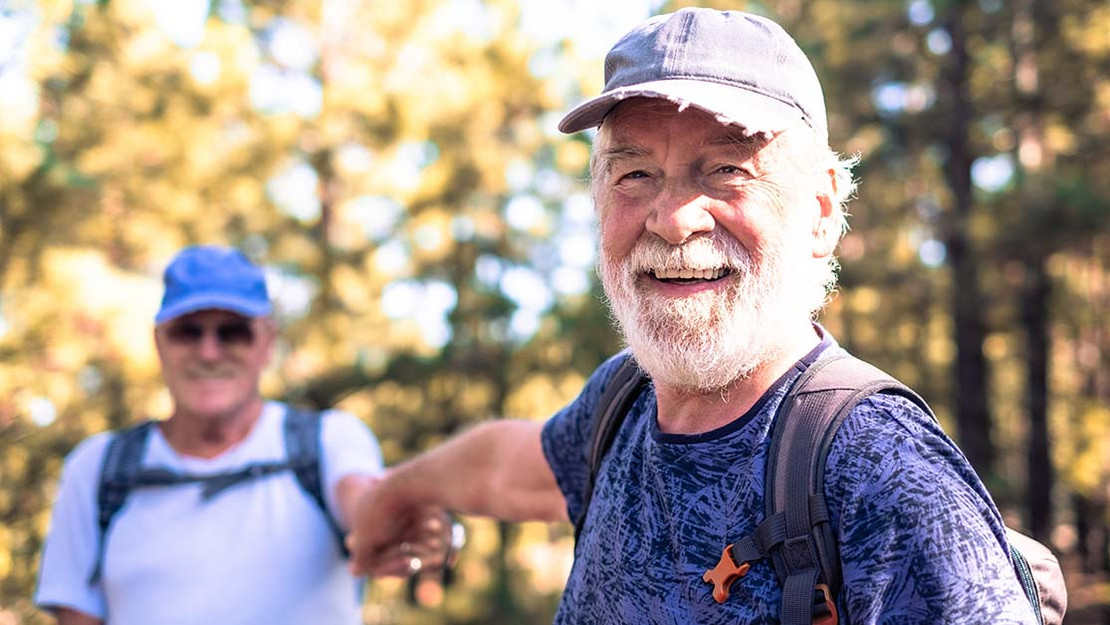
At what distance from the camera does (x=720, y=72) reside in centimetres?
155

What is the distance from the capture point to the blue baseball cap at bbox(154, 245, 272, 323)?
10.5 feet

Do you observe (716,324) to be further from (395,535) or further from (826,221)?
(395,535)

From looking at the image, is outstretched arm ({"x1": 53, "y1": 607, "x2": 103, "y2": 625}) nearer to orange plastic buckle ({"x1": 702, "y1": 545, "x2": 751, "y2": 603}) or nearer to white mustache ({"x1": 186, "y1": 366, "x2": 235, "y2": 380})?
white mustache ({"x1": 186, "y1": 366, "x2": 235, "y2": 380})

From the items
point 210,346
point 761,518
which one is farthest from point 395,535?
point 761,518

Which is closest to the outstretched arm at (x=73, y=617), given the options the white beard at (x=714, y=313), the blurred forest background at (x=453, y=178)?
the white beard at (x=714, y=313)

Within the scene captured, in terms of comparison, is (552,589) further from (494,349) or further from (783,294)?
(783,294)

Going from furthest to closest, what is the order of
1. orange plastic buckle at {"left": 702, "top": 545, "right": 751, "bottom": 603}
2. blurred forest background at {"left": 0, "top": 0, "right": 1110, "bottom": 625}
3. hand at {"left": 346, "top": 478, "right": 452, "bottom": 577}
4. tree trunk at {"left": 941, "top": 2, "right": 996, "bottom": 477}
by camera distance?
tree trunk at {"left": 941, "top": 2, "right": 996, "bottom": 477} < blurred forest background at {"left": 0, "top": 0, "right": 1110, "bottom": 625} < hand at {"left": 346, "top": 478, "right": 452, "bottom": 577} < orange plastic buckle at {"left": 702, "top": 545, "right": 751, "bottom": 603}

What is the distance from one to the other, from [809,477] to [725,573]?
0.59 feet

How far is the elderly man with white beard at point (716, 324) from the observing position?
4.44 feet

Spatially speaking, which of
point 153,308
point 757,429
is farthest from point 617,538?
point 153,308

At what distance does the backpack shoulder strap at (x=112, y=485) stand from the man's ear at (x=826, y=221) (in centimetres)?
222

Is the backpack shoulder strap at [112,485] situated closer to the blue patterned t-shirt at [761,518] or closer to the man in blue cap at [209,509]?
the man in blue cap at [209,509]

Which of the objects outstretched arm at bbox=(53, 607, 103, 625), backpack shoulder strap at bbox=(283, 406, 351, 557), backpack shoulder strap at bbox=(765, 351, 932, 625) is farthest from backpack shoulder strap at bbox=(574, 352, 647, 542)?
outstretched arm at bbox=(53, 607, 103, 625)

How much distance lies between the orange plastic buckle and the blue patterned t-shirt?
0.01 metres
